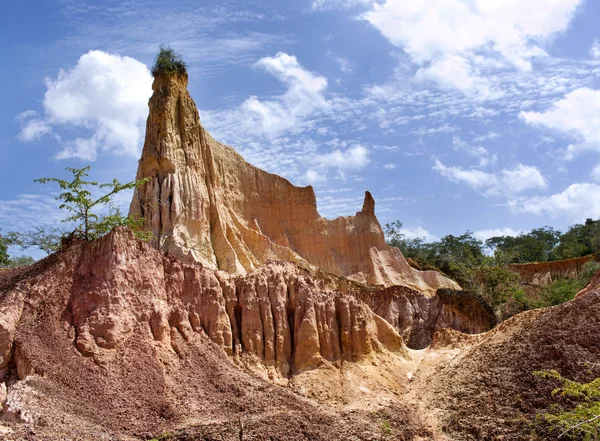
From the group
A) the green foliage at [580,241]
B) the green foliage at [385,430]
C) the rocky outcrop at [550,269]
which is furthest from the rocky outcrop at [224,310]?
the green foliage at [580,241]

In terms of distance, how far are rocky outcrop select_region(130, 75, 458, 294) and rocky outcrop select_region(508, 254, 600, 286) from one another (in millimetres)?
16156

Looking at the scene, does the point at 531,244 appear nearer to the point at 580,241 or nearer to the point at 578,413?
the point at 580,241

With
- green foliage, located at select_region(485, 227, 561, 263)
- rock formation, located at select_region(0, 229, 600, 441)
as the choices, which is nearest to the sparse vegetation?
green foliage, located at select_region(485, 227, 561, 263)

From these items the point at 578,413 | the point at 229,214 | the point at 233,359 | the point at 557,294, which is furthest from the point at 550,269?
the point at 578,413

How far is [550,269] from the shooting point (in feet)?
209

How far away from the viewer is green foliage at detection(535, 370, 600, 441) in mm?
15656

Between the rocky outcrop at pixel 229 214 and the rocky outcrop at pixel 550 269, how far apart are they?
636 inches

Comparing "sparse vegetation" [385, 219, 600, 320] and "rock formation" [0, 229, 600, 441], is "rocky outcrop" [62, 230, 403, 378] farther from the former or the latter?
"sparse vegetation" [385, 219, 600, 320]

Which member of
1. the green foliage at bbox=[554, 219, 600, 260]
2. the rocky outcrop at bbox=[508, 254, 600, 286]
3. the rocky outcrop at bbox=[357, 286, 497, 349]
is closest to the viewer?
the rocky outcrop at bbox=[357, 286, 497, 349]

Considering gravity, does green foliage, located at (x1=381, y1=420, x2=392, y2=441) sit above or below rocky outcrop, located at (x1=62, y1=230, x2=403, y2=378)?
below

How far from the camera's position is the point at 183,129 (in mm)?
36562

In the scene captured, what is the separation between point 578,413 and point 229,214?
25.0 meters

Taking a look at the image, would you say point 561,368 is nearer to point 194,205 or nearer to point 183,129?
point 194,205

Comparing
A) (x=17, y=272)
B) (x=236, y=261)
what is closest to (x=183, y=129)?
(x=236, y=261)
